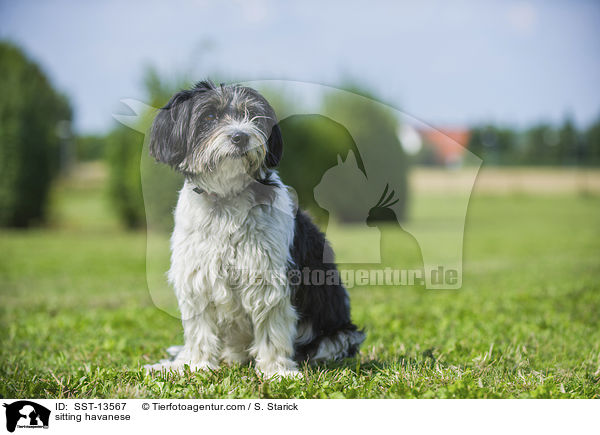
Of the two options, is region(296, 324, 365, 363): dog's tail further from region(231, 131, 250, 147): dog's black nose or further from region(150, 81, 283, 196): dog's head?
region(231, 131, 250, 147): dog's black nose

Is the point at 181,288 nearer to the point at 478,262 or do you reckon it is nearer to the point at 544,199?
the point at 478,262

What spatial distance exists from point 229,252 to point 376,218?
5.98 feet

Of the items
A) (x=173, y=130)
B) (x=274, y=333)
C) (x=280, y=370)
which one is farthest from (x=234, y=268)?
(x=173, y=130)

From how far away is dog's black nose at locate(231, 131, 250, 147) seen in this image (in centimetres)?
295

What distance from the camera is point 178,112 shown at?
309 centimetres

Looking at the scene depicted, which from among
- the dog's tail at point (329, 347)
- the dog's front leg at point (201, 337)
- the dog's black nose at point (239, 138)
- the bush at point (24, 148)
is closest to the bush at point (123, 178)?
the bush at point (24, 148)

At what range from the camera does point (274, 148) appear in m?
3.20

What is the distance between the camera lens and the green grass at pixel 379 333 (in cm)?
318

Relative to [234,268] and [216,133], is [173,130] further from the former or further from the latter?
[234,268]

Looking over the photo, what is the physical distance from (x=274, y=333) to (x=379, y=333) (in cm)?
178

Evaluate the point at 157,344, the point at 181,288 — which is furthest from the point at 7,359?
the point at 181,288
